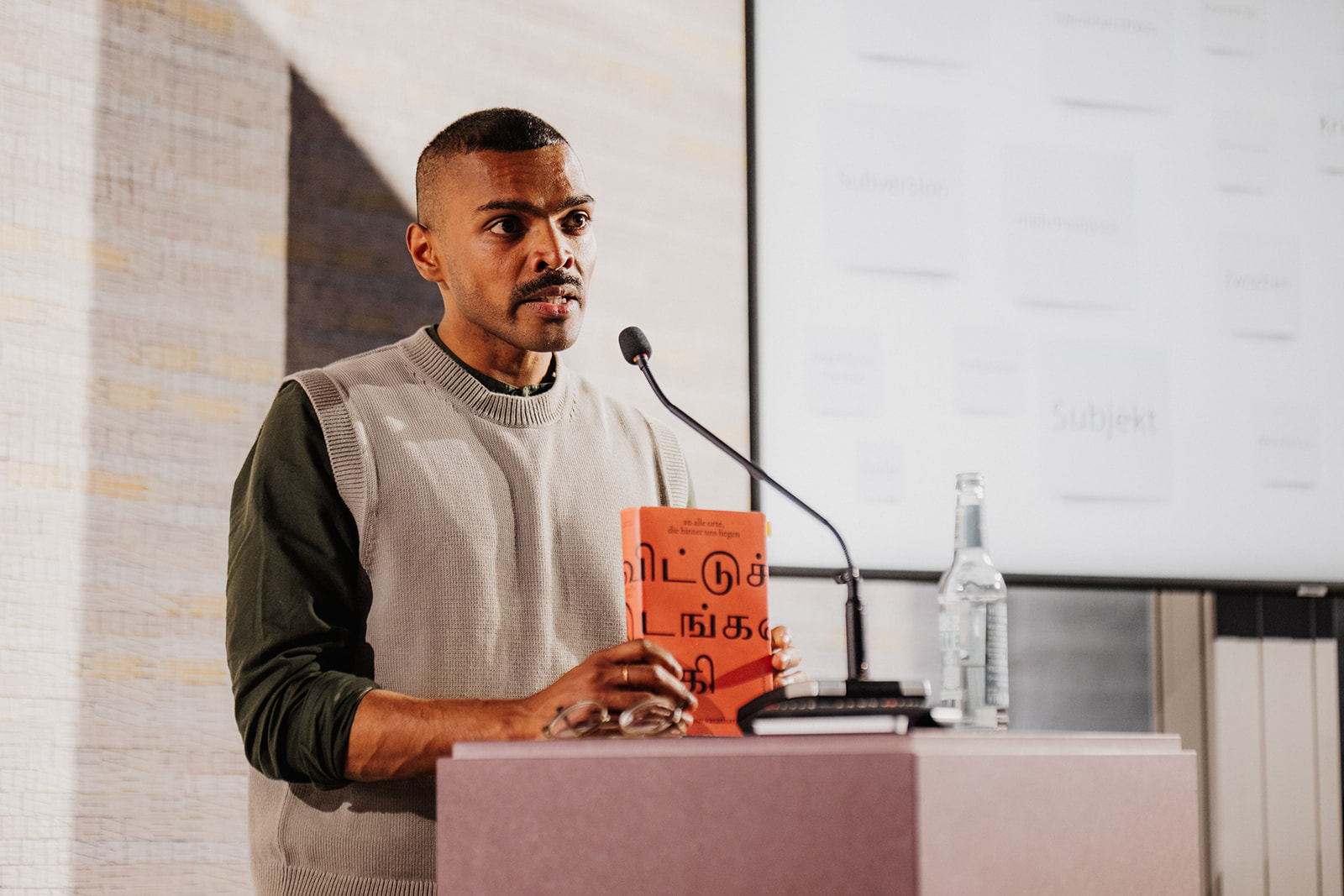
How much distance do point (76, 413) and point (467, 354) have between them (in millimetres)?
542

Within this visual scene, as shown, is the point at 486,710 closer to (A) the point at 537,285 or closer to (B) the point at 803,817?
(B) the point at 803,817

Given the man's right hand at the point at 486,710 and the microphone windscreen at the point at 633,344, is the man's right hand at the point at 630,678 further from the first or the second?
the microphone windscreen at the point at 633,344

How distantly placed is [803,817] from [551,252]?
0.93 meters

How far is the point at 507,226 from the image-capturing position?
1590mm

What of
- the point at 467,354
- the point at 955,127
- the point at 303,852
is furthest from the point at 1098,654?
the point at 303,852

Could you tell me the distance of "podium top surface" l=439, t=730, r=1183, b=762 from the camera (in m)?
Answer: 0.81

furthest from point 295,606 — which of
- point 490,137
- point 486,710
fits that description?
point 490,137

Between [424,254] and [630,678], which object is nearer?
[630,678]

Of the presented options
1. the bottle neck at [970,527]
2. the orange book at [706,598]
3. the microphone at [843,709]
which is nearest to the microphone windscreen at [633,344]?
Answer: the orange book at [706,598]

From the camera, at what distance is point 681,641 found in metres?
1.15

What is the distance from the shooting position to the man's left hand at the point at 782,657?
1242 mm

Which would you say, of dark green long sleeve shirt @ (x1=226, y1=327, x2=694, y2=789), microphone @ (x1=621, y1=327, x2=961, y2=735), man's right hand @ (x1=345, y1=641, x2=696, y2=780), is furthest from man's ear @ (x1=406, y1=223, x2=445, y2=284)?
microphone @ (x1=621, y1=327, x2=961, y2=735)

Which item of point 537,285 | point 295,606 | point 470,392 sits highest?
point 537,285

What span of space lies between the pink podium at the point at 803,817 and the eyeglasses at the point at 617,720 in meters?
0.12
